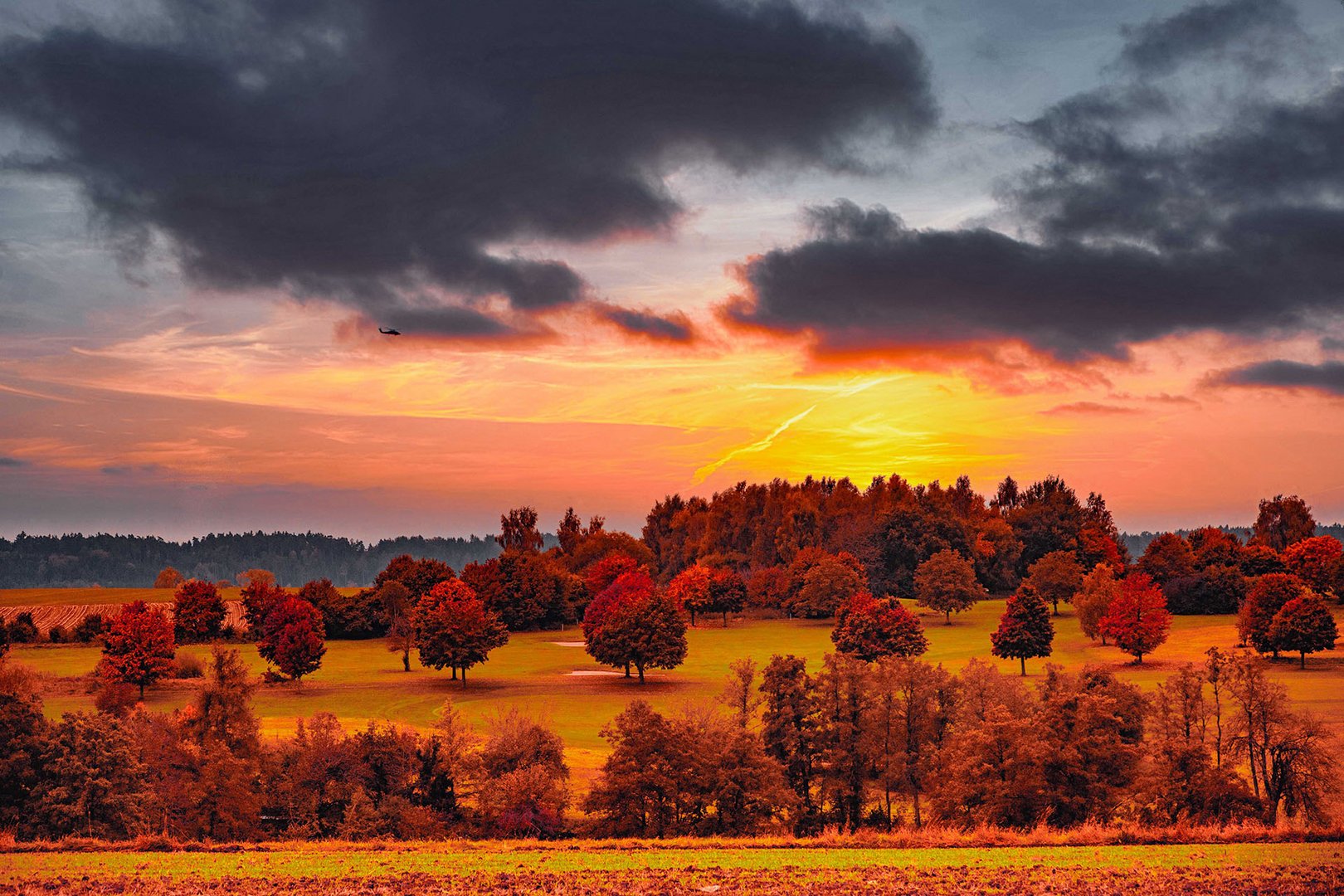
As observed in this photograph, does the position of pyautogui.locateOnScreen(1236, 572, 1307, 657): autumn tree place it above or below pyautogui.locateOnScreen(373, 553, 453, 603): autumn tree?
below

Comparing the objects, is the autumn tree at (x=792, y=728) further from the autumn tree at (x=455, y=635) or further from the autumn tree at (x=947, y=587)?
the autumn tree at (x=947, y=587)

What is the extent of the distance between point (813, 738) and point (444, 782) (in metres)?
19.0

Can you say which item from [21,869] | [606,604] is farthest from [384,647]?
[21,869]

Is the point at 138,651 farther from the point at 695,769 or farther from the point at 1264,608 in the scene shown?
the point at 1264,608

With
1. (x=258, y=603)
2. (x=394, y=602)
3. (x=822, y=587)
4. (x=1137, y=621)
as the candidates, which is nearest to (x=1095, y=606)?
(x=1137, y=621)

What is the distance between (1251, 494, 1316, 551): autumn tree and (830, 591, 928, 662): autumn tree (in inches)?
4086

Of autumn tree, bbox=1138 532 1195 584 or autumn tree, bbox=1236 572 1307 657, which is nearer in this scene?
autumn tree, bbox=1236 572 1307 657

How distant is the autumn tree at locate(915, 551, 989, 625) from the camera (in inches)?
5994

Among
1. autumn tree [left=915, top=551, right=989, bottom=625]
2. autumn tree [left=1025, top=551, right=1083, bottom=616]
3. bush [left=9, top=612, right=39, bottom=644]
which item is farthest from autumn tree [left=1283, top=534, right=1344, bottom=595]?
bush [left=9, top=612, right=39, bottom=644]

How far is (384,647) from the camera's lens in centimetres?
13238

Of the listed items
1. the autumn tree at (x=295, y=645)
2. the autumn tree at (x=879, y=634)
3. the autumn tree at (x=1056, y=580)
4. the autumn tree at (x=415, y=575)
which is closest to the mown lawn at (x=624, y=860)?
the autumn tree at (x=295, y=645)

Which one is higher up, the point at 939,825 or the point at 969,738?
the point at 969,738

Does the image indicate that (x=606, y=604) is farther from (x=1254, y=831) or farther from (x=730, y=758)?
(x=1254, y=831)

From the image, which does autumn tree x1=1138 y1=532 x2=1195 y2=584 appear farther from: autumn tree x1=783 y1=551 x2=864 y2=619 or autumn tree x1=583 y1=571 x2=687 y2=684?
autumn tree x1=583 y1=571 x2=687 y2=684
